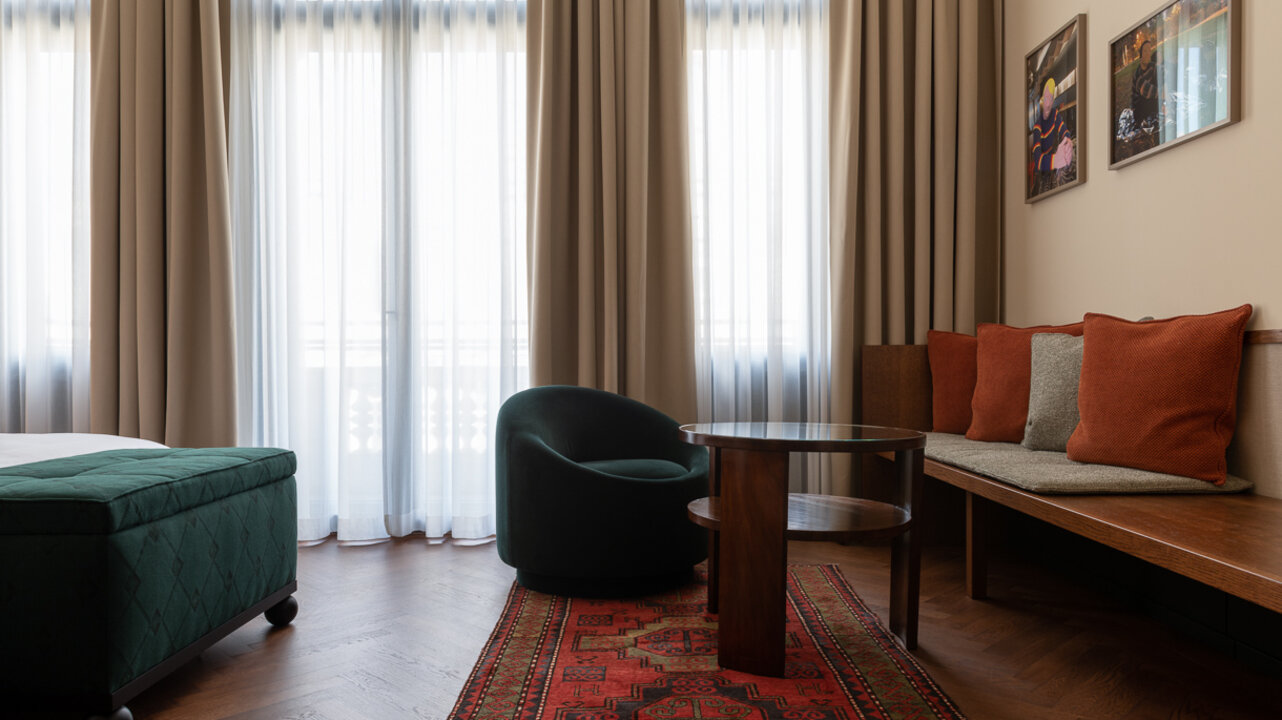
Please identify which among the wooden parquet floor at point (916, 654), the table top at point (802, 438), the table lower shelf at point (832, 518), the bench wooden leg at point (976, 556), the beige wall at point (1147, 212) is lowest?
the wooden parquet floor at point (916, 654)

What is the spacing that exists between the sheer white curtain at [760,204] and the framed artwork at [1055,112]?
852 mm

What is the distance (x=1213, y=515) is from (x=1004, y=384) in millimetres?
1171

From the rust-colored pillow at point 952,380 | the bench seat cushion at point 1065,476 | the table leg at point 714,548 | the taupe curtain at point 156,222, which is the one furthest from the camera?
the taupe curtain at point 156,222

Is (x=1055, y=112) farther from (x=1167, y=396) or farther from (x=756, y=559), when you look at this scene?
(x=756, y=559)

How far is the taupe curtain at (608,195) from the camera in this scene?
11.0 feet

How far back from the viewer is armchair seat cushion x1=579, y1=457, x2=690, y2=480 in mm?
2551

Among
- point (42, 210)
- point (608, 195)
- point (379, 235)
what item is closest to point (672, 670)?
point (608, 195)

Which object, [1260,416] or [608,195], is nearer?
[1260,416]

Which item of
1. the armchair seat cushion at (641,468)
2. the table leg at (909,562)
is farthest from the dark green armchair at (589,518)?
the table leg at (909,562)

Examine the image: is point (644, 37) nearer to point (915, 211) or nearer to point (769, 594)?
point (915, 211)

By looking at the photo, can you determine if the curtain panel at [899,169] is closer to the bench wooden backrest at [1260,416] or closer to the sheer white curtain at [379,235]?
the bench wooden backrest at [1260,416]

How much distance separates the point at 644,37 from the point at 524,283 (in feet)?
3.98

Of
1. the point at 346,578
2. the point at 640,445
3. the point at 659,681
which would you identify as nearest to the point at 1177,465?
the point at 659,681

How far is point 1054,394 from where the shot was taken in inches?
103
